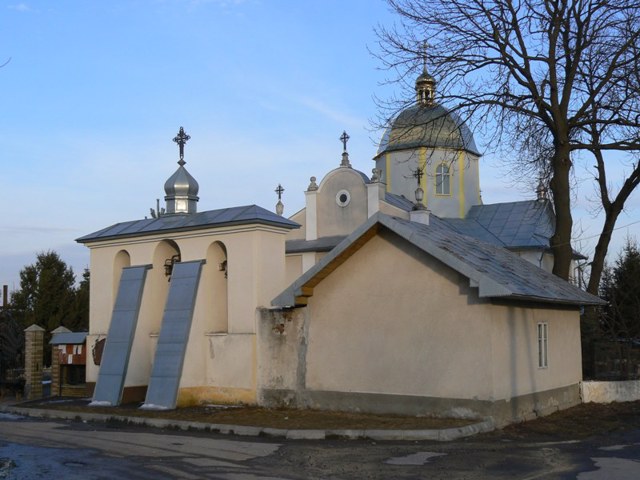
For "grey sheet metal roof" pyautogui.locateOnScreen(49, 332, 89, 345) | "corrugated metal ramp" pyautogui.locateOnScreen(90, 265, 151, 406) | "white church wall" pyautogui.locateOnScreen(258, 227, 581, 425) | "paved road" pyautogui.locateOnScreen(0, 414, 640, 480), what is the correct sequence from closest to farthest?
"paved road" pyautogui.locateOnScreen(0, 414, 640, 480)
"white church wall" pyautogui.locateOnScreen(258, 227, 581, 425)
"corrugated metal ramp" pyautogui.locateOnScreen(90, 265, 151, 406)
"grey sheet metal roof" pyautogui.locateOnScreen(49, 332, 89, 345)

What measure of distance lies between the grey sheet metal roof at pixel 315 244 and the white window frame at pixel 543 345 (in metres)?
20.0

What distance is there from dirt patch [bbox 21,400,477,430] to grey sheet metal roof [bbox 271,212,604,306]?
7.85 ft

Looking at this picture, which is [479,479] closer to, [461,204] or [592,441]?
[592,441]

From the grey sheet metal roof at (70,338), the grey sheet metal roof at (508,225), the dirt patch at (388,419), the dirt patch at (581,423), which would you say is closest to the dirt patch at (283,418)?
the dirt patch at (388,419)

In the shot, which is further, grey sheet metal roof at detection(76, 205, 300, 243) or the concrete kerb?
grey sheet metal roof at detection(76, 205, 300, 243)

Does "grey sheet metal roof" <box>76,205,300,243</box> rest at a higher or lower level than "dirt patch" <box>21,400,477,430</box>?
higher

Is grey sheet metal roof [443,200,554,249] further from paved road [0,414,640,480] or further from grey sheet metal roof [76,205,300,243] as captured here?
paved road [0,414,640,480]

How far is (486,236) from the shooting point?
41.9 meters

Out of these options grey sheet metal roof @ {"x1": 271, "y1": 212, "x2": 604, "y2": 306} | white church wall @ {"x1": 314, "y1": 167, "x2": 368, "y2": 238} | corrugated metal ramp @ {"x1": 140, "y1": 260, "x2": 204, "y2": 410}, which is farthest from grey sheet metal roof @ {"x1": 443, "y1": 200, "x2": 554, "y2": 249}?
corrugated metal ramp @ {"x1": 140, "y1": 260, "x2": 204, "y2": 410}

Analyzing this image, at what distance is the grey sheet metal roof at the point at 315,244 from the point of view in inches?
1454

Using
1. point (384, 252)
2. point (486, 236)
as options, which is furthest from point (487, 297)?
point (486, 236)

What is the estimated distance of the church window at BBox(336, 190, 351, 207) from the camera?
37.7 metres

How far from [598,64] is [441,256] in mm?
11021

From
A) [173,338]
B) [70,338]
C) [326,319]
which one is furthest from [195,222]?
[70,338]
